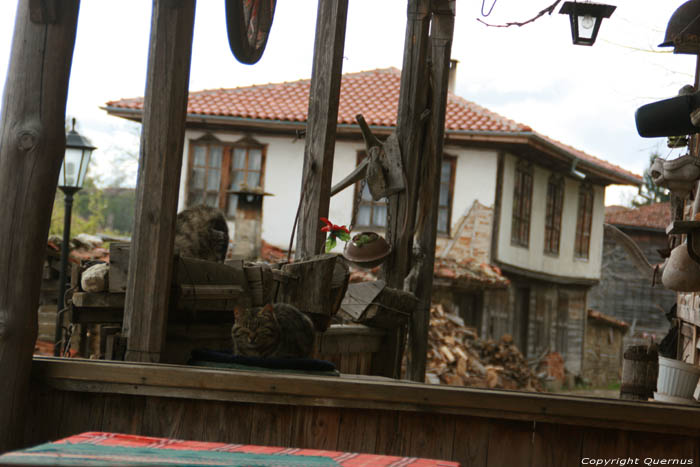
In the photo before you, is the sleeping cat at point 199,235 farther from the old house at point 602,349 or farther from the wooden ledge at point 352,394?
the old house at point 602,349

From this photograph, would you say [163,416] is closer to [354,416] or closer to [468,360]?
[354,416]

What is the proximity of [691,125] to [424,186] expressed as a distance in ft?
8.27

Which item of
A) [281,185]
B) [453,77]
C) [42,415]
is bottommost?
[42,415]

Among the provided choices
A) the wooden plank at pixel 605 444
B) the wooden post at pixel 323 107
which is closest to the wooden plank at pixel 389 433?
the wooden plank at pixel 605 444

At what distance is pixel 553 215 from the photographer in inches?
858

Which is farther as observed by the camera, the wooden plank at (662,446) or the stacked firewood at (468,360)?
the stacked firewood at (468,360)

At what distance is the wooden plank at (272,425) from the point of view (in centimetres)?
306

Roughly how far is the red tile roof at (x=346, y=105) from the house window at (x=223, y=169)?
818 mm

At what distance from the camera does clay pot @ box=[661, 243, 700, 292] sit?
4406 mm

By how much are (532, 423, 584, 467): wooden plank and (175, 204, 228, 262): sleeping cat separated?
267 centimetres

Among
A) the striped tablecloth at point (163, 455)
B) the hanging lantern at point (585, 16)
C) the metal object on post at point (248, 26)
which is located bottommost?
the striped tablecloth at point (163, 455)

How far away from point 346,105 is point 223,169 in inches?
128

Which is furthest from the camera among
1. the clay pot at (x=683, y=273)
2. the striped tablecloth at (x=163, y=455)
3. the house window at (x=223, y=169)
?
the house window at (x=223, y=169)

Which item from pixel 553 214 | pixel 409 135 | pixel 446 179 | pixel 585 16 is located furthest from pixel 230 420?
pixel 553 214
